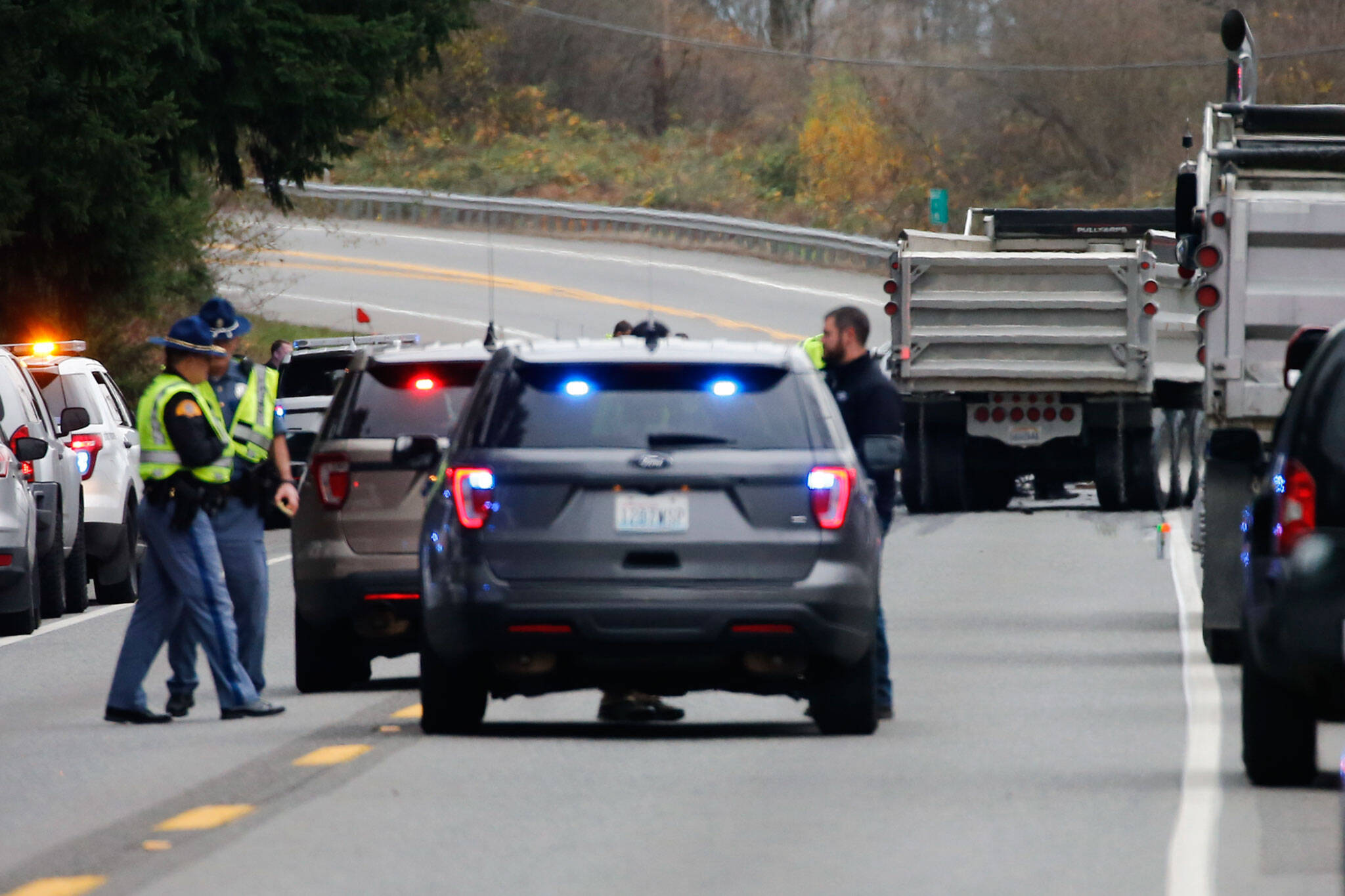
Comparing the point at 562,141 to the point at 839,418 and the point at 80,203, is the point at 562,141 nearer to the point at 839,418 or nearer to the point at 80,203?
the point at 80,203

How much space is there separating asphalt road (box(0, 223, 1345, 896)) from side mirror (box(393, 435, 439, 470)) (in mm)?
1064

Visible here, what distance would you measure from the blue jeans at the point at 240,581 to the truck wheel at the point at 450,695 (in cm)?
139

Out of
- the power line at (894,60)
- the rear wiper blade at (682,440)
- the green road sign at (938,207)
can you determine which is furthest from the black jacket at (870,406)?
the power line at (894,60)

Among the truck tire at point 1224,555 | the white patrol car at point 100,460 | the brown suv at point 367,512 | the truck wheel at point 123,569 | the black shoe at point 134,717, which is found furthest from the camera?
the truck wheel at point 123,569

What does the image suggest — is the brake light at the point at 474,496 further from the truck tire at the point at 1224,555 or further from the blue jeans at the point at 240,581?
the truck tire at the point at 1224,555

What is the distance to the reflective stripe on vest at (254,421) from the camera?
12.5 metres

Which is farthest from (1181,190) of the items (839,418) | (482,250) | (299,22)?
(482,250)

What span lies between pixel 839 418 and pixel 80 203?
15811mm

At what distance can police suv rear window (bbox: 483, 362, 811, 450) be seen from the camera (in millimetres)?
10891

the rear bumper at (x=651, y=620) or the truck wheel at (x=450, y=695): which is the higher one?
the rear bumper at (x=651, y=620)

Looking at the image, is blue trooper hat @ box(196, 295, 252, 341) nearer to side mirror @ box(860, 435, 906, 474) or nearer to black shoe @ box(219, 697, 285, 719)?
black shoe @ box(219, 697, 285, 719)

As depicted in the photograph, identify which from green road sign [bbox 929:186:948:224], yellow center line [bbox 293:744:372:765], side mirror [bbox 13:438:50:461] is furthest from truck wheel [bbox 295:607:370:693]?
green road sign [bbox 929:186:948:224]

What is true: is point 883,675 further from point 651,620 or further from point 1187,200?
point 1187,200

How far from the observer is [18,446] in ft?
55.8
